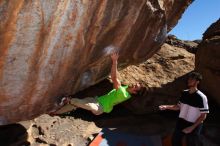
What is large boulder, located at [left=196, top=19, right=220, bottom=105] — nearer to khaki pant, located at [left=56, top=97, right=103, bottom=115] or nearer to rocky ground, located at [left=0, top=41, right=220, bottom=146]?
rocky ground, located at [left=0, top=41, right=220, bottom=146]

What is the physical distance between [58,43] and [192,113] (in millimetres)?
2677

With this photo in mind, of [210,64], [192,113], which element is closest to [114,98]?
[192,113]

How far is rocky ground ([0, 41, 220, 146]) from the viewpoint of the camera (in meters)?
7.85

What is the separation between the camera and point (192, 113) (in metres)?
6.08

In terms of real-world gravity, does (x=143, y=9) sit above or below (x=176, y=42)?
above

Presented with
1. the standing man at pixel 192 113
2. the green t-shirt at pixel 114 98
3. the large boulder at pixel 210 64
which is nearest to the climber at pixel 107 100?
the green t-shirt at pixel 114 98

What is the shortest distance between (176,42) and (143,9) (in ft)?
20.8

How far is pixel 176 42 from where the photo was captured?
43.5 feet

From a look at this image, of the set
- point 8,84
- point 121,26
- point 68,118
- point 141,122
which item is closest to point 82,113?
point 68,118

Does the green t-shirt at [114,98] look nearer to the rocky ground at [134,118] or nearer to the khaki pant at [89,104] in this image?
the khaki pant at [89,104]

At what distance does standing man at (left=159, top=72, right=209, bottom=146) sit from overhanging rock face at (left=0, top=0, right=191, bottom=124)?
1.91 metres

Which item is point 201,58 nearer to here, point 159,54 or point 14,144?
point 159,54

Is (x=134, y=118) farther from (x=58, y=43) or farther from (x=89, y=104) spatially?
(x=58, y=43)

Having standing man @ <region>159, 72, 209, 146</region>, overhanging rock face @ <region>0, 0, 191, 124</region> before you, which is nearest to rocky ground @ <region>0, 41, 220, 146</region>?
overhanging rock face @ <region>0, 0, 191, 124</region>
